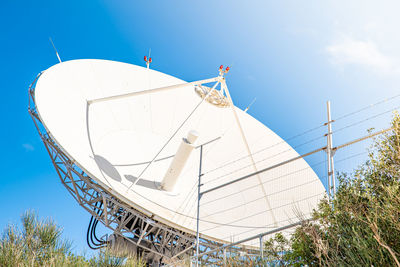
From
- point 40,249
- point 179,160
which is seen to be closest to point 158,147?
point 179,160

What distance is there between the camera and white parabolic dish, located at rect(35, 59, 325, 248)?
46.9ft

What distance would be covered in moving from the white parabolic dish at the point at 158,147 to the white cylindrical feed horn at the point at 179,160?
20.6 inches

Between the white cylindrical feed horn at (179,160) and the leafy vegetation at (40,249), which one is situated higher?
the white cylindrical feed horn at (179,160)

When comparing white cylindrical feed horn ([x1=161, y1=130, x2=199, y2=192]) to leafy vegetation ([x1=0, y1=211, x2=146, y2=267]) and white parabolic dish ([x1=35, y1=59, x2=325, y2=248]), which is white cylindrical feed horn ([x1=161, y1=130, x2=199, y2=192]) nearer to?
white parabolic dish ([x1=35, y1=59, x2=325, y2=248])

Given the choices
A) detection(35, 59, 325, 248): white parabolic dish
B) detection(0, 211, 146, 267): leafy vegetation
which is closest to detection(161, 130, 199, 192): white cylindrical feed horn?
detection(35, 59, 325, 248): white parabolic dish

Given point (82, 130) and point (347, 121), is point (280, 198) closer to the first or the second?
point (347, 121)

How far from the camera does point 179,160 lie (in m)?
16.1

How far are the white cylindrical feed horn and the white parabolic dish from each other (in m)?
0.52

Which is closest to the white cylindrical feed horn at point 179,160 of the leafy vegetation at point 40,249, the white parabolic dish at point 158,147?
the white parabolic dish at point 158,147

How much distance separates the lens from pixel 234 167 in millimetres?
19156

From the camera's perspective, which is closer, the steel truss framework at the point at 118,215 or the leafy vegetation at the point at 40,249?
the leafy vegetation at the point at 40,249

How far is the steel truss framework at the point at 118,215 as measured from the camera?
13484 millimetres

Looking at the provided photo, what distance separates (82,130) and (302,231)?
1055cm

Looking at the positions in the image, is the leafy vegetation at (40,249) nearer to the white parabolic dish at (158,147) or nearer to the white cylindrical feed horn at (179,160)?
the white parabolic dish at (158,147)
